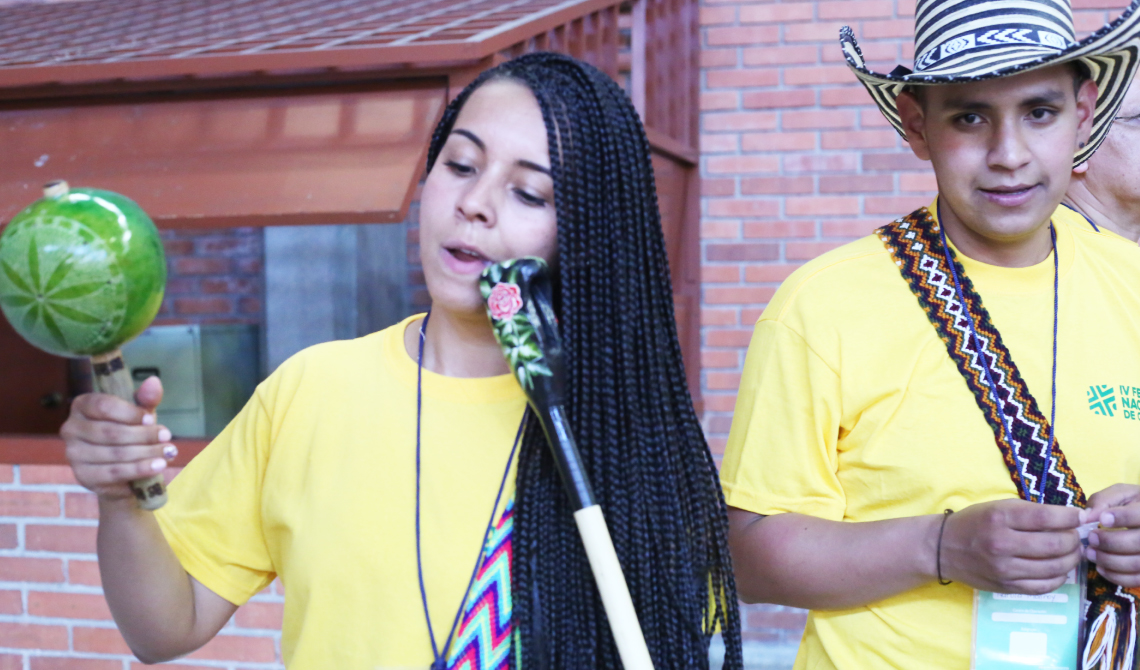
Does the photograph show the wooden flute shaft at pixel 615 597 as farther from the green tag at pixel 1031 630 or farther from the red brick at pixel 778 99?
the red brick at pixel 778 99

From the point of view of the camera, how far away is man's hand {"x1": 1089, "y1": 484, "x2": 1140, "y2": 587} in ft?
4.59

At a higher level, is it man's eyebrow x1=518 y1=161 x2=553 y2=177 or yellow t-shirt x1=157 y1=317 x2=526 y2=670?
man's eyebrow x1=518 y1=161 x2=553 y2=177

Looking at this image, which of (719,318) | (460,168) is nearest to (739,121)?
(719,318)

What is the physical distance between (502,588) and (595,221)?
468mm

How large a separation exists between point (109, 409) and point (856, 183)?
3528mm

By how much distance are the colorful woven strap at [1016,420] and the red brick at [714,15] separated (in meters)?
2.76

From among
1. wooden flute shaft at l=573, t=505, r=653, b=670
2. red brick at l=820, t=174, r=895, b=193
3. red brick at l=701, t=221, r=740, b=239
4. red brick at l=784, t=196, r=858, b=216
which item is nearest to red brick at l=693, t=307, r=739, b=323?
red brick at l=701, t=221, r=740, b=239

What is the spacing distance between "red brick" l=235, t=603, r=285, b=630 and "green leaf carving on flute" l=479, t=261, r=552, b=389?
7.96 feet

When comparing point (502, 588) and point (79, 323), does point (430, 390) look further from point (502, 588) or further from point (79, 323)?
point (79, 323)

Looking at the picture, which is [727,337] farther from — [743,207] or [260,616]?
[260,616]

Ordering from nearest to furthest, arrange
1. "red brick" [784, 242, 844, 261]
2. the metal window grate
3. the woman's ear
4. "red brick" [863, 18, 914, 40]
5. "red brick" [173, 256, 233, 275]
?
1. the woman's ear
2. the metal window grate
3. "red brick" [863, 18, 914, 40]
4. "red brick" [784, 242, 844, 261]
5. "red brick" [173, 256, 233, 275]

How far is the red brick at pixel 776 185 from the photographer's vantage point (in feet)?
13.7

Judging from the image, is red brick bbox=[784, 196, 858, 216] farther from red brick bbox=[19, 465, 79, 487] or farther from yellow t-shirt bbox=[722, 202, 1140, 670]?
red brick bbox=[19, 465, 79, 487]

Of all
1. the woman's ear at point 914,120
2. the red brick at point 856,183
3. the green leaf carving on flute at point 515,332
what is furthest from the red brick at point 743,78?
the green leaf carving on flute at point 515,332
